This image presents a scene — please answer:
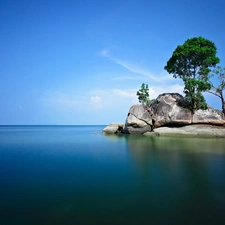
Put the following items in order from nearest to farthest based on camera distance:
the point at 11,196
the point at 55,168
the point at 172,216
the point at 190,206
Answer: the point at 172,216 → the point at 190,206 → the point at 11,196 → the point at 55,168

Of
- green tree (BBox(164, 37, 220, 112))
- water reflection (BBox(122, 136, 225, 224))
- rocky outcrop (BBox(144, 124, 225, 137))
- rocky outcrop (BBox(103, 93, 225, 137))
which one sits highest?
green tree (BBox(164, 37, 220, 112))

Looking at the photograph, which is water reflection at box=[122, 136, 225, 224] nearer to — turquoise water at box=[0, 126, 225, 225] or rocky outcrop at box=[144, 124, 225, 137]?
turquoise water at box=[0, 126, 225, 225]

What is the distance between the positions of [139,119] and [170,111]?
5.46 m

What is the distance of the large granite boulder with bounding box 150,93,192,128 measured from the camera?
93.9 feet

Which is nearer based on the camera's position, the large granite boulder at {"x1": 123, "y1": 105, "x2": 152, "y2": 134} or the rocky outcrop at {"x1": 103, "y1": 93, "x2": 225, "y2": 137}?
the rocky outcrop at {"x1": 103, "y1": 93, "x2": 225, "y2": 137}

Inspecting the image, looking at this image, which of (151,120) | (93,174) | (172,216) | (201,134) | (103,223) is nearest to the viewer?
(103,223)

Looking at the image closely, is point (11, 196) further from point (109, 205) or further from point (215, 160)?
point (215, 160)

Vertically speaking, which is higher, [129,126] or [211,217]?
[129,126]

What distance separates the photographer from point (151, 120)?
31906mm

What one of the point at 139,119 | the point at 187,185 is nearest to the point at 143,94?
the point at 139,119

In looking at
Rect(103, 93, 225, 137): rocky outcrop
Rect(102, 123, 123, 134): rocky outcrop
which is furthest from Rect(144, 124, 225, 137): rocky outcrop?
Rect(102, 123, 123, 134): rocky outcrop

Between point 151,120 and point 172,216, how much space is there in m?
27.6

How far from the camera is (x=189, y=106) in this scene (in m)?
29.7

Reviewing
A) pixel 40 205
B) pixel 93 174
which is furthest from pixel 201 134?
pixel 40 205
